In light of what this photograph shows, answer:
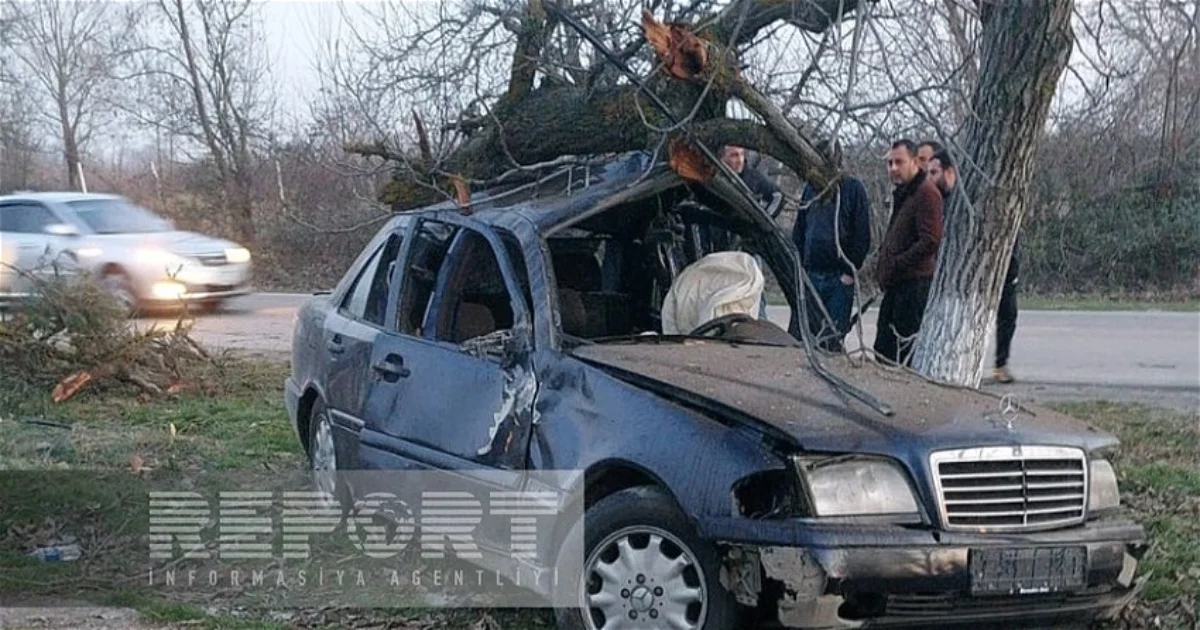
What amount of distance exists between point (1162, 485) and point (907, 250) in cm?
207

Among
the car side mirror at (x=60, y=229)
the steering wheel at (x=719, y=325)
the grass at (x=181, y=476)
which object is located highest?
the car side mirror at (x=60, y=229)

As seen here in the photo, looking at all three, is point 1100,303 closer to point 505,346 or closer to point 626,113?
point 626,113

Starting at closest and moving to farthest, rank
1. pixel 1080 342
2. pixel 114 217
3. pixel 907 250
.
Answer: pixel 907 250 → pixel 1080 342 → pixel 114 217

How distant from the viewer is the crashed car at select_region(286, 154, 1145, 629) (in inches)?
161

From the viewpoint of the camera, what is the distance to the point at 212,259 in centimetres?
1709

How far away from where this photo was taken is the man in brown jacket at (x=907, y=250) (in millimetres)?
8039

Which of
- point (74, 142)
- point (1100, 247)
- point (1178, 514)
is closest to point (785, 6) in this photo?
point (1178, 514)

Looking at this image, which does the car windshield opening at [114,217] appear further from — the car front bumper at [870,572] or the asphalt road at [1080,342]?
A: the car front bumper at [870,572]

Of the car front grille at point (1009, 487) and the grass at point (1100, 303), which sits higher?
the grass at point (1100, 303)

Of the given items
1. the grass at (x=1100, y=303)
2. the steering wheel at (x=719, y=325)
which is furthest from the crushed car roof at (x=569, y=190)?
the grass at (x=1100, y=303)

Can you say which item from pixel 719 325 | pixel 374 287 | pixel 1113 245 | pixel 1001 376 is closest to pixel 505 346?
pixel 719 325

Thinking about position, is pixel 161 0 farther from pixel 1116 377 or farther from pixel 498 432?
pixel 498 432

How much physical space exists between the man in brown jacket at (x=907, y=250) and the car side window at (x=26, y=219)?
39.4ft

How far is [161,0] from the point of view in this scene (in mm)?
26625
